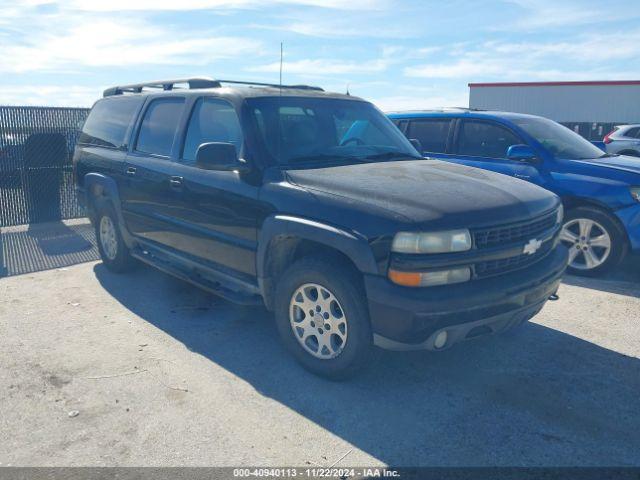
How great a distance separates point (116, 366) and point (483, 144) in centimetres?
499

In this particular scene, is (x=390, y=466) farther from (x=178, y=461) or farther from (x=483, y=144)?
(x=483, y=144)

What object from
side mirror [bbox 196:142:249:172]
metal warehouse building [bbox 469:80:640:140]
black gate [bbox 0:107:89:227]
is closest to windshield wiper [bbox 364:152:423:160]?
side mirror [bbox 196:142:249:172]

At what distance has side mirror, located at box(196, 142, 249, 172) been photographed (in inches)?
150

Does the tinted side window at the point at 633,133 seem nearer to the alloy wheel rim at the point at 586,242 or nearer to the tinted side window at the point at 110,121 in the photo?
the alloy wheel rim at the point at 586,242

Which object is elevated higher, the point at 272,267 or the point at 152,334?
the point at 272,267

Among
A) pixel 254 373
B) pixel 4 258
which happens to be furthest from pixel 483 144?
pixel 4 258

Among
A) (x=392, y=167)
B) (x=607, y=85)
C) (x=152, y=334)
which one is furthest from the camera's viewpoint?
(x=607, y=85)

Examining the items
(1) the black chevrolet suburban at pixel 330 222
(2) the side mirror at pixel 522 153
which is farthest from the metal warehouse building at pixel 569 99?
(1) the black chevrolet suburban at pixel 330 222

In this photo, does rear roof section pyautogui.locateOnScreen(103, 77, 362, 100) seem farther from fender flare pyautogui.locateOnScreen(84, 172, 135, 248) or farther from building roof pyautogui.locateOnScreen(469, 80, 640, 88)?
building roof pyautogui.locateOnScreen(469, 80, 640, 88)

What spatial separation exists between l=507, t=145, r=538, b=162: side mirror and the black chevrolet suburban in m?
1.93

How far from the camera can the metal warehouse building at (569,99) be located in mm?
27484

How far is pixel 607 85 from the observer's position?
91.2ft

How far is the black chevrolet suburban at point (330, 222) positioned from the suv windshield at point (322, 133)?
0.01 m

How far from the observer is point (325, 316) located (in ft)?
11.6
